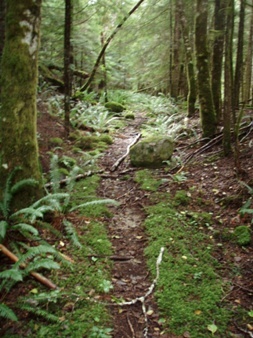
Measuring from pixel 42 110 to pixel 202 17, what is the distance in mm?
5504

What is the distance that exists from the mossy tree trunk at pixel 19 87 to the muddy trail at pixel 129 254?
5.15 ft

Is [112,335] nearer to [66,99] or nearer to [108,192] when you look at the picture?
[108,192]

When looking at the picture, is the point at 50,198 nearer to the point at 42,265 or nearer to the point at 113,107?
the point at 42,265

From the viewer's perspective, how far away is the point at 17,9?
396 centimetres

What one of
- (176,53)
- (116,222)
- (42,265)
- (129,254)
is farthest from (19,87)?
(176,53)

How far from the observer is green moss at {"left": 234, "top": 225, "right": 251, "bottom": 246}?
4227mm

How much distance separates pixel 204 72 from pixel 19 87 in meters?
5.24

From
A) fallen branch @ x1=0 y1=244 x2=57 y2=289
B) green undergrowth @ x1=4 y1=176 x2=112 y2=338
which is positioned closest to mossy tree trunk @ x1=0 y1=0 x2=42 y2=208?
fallen branch @ x1=0 y1=244 x2=57 y2=289

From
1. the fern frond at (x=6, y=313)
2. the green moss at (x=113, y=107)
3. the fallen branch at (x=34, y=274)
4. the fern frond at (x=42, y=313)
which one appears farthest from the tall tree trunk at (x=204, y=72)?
the green moss at (x=113, y=107)

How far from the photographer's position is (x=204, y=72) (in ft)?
25.1

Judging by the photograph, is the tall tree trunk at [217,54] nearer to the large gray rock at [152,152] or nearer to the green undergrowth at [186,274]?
the large gray rock at [152,152]

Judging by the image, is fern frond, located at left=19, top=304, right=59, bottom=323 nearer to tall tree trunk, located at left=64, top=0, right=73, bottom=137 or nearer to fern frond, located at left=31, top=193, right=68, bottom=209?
fern frond, located at left=31, top=193, right=68, bottom=209

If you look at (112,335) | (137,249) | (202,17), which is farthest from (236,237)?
(202,17)

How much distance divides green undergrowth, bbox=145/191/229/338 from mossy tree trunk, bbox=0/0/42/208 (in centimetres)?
206
